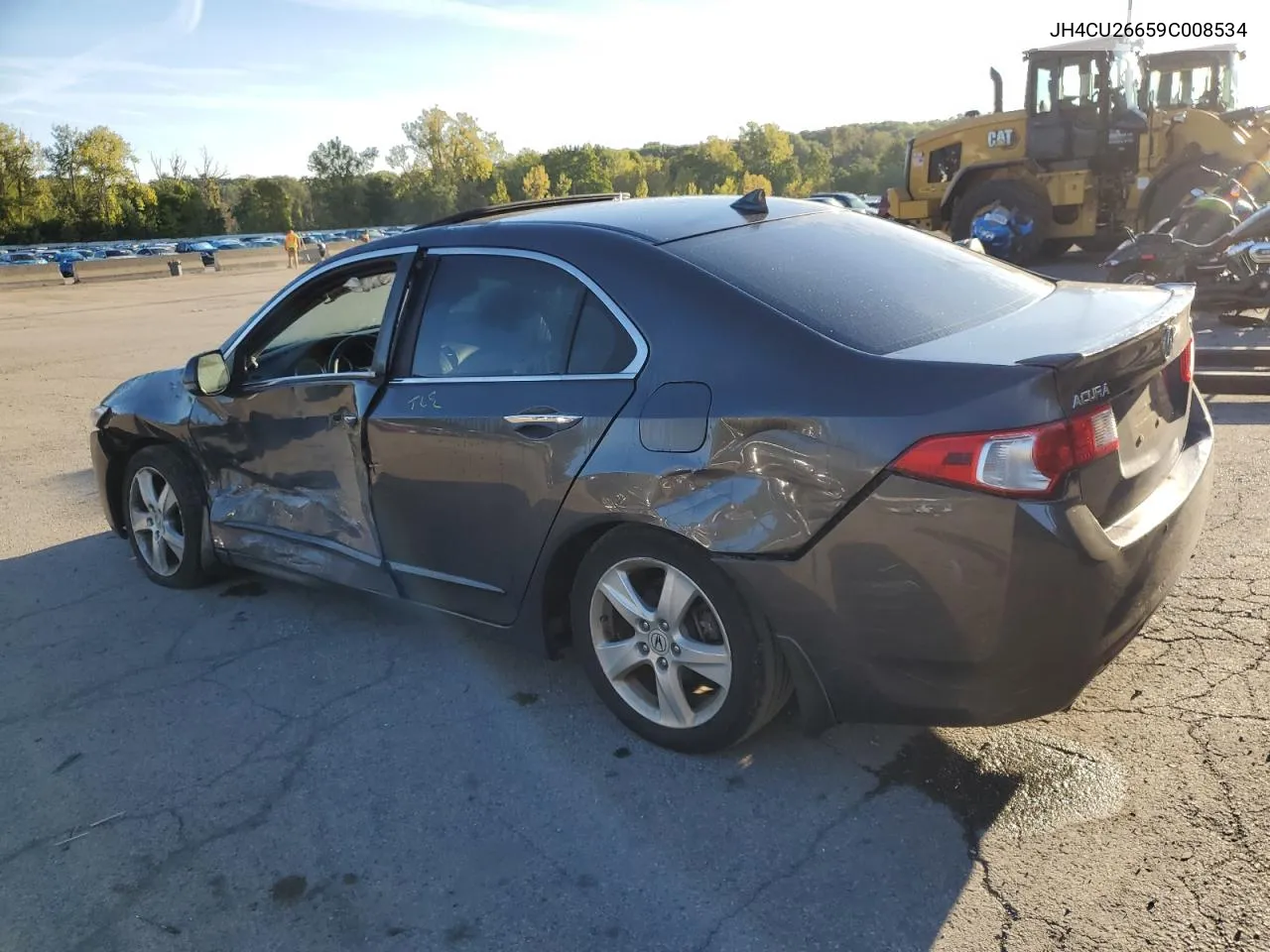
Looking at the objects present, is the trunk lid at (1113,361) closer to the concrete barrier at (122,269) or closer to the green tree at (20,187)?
the concrete barrier at (122,269)

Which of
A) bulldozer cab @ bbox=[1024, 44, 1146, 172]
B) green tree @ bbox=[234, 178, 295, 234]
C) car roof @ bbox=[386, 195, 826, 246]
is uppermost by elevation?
green tree @ bbox=[234, 178, 295, 234]

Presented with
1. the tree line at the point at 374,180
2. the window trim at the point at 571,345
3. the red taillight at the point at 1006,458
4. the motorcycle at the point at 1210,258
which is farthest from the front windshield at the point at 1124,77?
the tree line at the point at 374,180

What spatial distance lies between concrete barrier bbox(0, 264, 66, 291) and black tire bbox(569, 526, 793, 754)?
37382 millimetres

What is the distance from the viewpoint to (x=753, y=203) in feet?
12.4

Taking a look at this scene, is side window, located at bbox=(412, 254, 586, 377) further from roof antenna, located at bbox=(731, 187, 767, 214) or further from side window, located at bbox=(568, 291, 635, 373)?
roof antenna, located at bbox=(731, 187, 767, 214)

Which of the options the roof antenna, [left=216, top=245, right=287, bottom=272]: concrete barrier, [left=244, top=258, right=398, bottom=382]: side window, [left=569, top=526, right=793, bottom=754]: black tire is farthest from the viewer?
[left=216, top=245, right=287, bottom=272]: concrete barrier

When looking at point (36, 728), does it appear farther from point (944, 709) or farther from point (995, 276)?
point (995, 276)

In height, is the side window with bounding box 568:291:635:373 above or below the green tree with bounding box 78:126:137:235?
below

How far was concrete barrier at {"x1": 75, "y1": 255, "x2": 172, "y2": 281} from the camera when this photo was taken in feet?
123

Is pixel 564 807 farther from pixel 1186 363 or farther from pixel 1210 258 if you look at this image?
pixel 1210 258

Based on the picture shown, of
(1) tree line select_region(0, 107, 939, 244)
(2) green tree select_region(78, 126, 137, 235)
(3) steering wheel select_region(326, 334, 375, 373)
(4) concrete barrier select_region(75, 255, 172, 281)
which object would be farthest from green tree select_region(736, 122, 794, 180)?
(3) steering wheel select_region(326, 334, 375, 373)

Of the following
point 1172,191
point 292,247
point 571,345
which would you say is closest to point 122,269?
point 292,247

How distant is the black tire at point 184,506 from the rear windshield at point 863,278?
2.76m

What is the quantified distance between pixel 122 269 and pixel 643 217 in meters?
40.1
